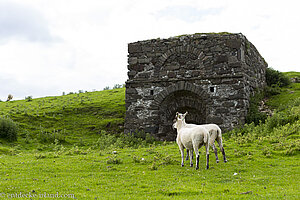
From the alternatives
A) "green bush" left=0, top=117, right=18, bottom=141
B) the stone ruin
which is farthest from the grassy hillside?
the stone ruin

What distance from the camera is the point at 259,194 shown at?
7.46m

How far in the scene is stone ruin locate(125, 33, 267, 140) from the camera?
64.3 feet

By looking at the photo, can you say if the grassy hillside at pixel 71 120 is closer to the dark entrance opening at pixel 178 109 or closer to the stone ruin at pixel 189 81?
the stone ruin at pixel 189 81

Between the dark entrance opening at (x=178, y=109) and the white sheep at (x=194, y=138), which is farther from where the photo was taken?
the dark entrance opening at (x=178, y=109)

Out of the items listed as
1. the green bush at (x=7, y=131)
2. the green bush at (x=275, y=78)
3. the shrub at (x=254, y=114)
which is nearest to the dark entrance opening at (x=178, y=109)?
the shrub at (x=254, y=114)

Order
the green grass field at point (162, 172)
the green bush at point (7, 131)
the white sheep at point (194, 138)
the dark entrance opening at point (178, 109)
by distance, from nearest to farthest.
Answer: the green grass field at point (162, 172), the white sheep at point (194, 138), the green bush at point (7, 131), the dark entrance opening at point (178, 109)

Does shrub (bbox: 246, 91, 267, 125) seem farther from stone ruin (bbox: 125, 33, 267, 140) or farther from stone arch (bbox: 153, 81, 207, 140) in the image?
stone arch (bbox: 153, 81, 207, 140)

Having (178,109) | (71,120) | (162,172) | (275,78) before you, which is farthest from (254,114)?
(71,120)

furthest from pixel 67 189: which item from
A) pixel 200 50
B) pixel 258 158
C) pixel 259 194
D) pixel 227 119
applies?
pixel 200 50

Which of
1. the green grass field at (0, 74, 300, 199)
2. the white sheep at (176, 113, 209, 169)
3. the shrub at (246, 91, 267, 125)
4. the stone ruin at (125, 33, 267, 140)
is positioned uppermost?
the stone ruin at (125, 33, 267, 140)

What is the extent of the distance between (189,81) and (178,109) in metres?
1.95

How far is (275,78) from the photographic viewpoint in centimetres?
2742

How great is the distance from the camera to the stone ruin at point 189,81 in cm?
1959

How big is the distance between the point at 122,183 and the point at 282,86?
2173 centimetres
